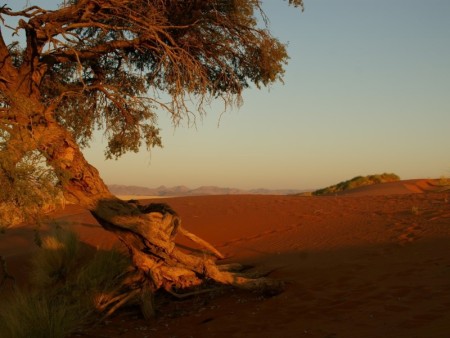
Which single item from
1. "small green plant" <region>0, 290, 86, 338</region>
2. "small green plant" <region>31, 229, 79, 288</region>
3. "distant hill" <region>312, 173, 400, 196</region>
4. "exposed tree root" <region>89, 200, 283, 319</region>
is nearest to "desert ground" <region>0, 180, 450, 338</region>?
"exposed tree root" <region>89, 200, 283, 319</region>

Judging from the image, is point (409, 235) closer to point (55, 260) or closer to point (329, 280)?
point (329, 280)

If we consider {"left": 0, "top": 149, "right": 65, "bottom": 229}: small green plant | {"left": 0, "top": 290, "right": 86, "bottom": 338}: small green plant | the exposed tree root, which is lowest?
{"left": 0, "top": 290, "right": 86, "bottom": 338}: small green plant

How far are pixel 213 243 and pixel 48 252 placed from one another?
4.41 metres

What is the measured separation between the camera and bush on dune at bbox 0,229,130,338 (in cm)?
747

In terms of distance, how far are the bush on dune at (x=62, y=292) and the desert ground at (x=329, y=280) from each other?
47 centimetres

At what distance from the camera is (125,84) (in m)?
11.6

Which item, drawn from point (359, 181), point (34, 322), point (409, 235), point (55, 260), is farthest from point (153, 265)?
point (359, 181)

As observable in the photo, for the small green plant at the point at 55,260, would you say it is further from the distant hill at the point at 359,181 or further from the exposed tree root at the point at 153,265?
the distant hill at the point at 359,181

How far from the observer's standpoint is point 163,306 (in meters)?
9.27

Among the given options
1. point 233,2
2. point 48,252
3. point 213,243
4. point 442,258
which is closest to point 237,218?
point 213,243

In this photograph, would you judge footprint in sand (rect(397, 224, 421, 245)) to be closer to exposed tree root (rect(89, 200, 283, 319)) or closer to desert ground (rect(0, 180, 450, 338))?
desert ground (rect(0, 180, 450, 338))

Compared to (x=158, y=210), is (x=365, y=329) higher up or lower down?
lower down

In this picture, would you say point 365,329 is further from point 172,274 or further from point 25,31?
point 25,31

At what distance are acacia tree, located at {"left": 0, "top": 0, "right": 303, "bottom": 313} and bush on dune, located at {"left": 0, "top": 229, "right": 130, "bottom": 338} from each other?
2.46ft
